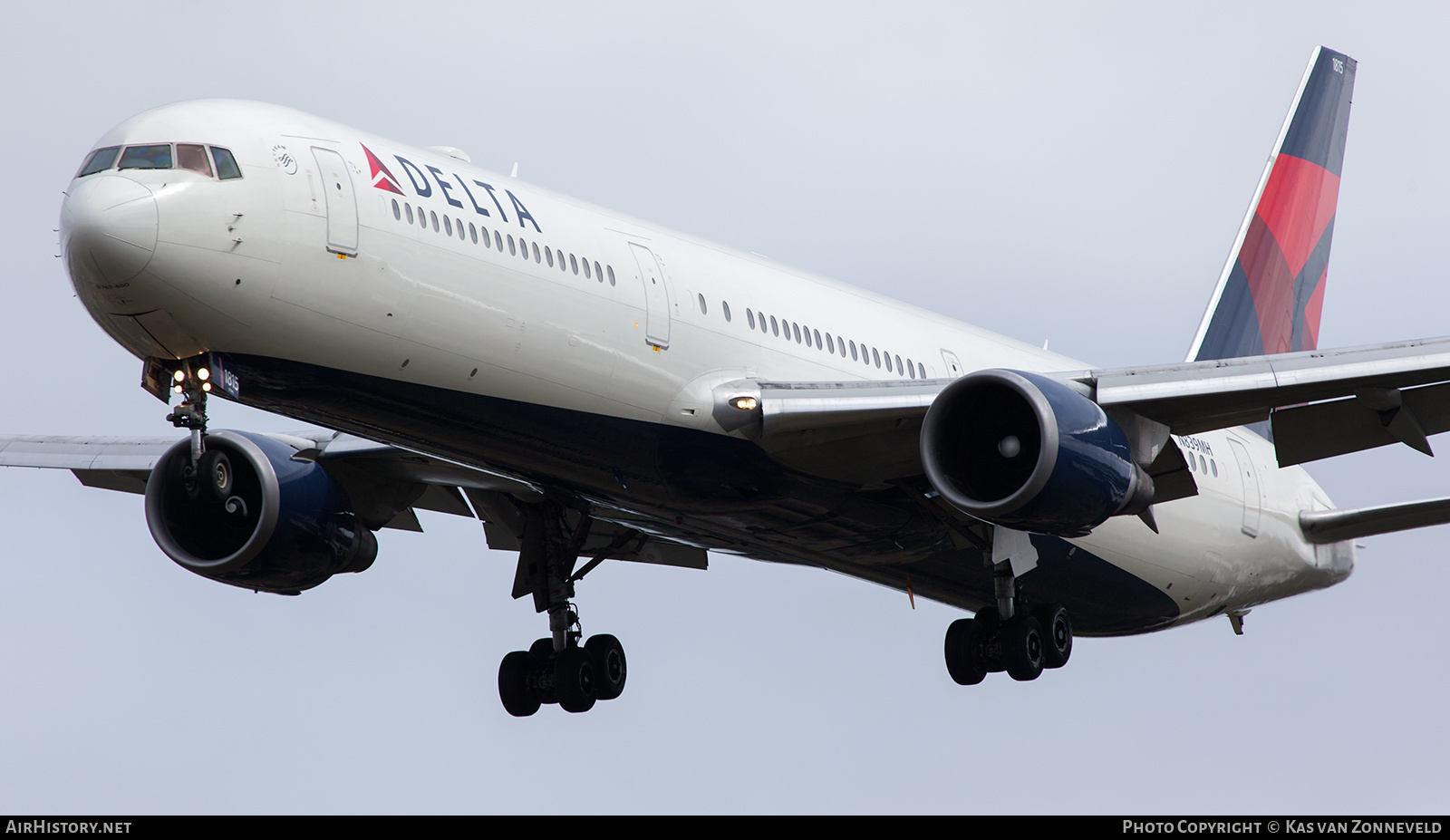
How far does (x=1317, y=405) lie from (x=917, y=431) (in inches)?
192

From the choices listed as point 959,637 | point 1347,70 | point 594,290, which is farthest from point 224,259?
point 1347,70

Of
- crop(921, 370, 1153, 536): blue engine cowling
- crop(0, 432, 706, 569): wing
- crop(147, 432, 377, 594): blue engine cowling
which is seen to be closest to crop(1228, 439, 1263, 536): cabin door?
crop(921, 370, 1153, 536): blue engine cowling

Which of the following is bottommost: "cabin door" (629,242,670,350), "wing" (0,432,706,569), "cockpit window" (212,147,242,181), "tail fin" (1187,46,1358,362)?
"wing" (0,432,706,569)

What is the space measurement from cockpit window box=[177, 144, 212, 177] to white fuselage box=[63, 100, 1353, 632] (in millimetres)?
94

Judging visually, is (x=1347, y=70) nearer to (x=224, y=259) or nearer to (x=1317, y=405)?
(x=1317, y=405)

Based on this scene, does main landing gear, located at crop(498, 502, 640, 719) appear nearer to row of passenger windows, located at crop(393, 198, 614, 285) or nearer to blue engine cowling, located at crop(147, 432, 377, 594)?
blue engine cowling, located at crop(147, 432, 377, 594)

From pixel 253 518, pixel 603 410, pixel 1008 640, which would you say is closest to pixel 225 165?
pixel 603 410

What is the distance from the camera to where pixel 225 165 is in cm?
1609

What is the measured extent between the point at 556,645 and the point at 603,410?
6623 mm

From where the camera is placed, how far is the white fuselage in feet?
51.4

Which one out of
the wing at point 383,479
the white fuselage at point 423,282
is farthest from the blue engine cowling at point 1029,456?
the wing at point 383,479

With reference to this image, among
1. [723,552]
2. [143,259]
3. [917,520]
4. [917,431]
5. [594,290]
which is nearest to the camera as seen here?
[143,259]

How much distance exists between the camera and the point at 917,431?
774 inches

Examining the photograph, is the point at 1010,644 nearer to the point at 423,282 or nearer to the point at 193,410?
the point at 423,282
